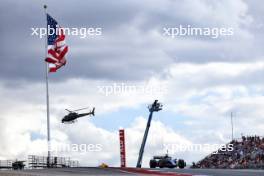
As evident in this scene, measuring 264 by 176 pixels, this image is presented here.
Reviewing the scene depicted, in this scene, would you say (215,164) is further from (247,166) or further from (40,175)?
(40,175)

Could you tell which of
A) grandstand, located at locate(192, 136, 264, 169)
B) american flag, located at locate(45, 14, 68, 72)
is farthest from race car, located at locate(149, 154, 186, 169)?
american flag, located at locate(45, 14, 68, 72)

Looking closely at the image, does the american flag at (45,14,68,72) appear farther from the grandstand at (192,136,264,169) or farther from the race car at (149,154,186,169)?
the grandstand at (192,136,264,169)

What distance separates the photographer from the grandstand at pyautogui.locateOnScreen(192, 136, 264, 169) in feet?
168

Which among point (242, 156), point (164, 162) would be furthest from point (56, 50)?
point (242, 156)

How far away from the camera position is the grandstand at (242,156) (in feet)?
168

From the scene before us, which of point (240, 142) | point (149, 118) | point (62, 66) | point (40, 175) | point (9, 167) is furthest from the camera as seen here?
point (149, 118)

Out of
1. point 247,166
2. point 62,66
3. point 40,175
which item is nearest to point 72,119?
point 62,66

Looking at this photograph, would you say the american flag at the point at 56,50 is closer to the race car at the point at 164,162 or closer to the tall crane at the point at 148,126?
the race car at the point at 164,162

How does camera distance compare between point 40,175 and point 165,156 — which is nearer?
point 40,175

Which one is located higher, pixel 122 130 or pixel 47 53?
pixel 47 53

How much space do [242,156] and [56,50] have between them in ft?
66.9

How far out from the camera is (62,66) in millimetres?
43406

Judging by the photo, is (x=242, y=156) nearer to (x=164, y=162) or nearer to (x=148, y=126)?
(x=164, y=162)

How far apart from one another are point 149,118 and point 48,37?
37.1m
